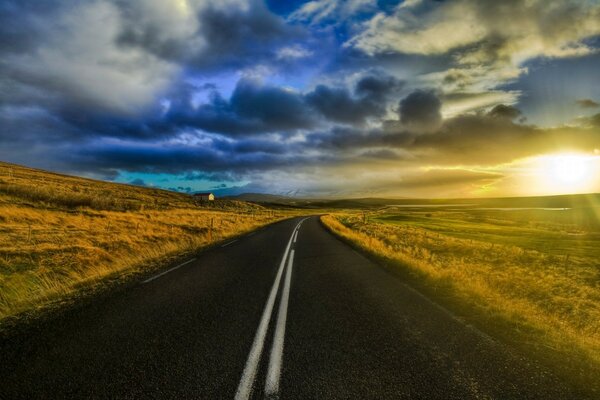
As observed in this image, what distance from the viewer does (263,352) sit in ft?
14.1

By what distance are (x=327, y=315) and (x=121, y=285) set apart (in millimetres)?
5644

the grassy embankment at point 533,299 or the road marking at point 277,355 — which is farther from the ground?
the road marking at point 277,355

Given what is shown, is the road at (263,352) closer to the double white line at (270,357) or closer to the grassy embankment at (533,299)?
Answer: the double white line at (270,357)

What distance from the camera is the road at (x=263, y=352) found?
3.45 m

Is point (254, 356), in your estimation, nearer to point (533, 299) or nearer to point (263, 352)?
point (263, 352)

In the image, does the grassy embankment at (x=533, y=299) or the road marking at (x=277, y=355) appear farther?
the grassy embankment at (x=533, y=299)

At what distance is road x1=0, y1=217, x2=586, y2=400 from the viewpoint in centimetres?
345

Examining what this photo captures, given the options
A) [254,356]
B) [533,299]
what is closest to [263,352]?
[254,356]

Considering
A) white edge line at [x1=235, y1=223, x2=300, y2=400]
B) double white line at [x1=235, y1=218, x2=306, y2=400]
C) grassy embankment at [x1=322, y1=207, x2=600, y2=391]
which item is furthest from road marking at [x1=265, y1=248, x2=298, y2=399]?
grassy embankment at [x1=322, y1=207, x2=600, y2=391]

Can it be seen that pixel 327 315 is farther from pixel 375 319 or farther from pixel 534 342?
pixel 534 342

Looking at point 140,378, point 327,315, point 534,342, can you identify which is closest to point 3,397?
point 140,378

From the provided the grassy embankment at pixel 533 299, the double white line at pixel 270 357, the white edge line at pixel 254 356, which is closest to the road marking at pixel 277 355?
the double white line at pixel 270 357

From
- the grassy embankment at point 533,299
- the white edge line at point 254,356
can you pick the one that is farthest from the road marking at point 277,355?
the grassy embankment at point 533,299

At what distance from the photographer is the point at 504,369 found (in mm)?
4008
